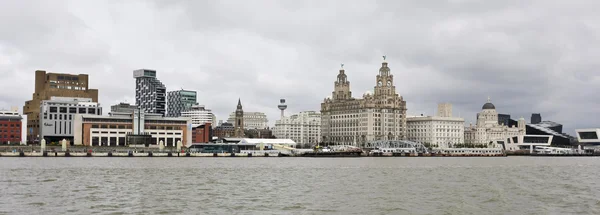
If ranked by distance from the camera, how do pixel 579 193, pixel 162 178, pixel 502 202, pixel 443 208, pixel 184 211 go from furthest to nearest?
1. pixel 162 178
2. pixel 579 193
3. pixel 502 202
4. pixel 443 208
5. pixel 184 211

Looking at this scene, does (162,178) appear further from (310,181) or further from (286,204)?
(286,204)

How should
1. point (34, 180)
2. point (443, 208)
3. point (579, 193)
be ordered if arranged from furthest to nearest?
point (34, 180) < point (579, 193) < point (443, 208)

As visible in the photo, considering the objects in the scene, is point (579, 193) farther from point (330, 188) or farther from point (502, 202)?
point (330, 188)

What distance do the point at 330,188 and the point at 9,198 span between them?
3234 cm

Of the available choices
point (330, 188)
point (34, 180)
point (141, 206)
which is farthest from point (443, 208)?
point (34, 180)

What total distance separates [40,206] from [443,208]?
1289 inches

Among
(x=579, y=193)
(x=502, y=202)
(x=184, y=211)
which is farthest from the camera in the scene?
(x=579, y=193)

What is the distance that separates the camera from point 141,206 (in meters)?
55.2

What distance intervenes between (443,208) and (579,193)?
72.2ft

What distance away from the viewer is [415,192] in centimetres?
6981

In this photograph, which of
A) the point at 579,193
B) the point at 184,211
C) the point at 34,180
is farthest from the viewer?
the point at 34,180

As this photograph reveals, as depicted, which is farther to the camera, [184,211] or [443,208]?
[443,208]

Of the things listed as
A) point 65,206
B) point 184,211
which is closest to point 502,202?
point 184,211

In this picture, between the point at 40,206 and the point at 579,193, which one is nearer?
the point at 40,206
